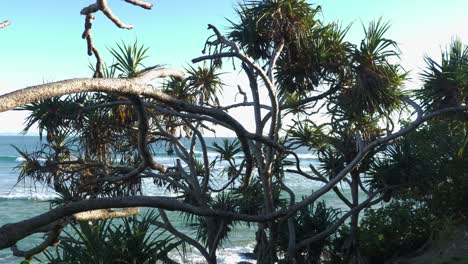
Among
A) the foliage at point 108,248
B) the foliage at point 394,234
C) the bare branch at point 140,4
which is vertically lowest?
the foliage at point 394,234

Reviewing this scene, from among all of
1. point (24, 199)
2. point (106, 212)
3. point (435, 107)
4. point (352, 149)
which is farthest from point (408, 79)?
point (24, 199)

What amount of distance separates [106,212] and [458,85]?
6042 millimetres

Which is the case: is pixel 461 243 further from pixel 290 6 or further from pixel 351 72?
pixel 290 6

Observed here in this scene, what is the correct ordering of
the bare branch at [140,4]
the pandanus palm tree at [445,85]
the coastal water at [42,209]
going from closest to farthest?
the bare branch at [140,4], the pandanus palm tree at [445,85], the coastal water at [42,209]

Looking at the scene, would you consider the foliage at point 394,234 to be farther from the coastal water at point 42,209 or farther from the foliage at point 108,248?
the foliage at point 108,248

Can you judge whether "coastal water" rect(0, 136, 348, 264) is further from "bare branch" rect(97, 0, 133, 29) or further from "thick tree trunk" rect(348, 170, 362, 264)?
"bare branch" rect(97, 0, 133, 29)

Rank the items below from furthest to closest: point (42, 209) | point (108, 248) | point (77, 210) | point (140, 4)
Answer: point (42, 209)
point (108, 248)
point (140, 4)
point (77, 210)

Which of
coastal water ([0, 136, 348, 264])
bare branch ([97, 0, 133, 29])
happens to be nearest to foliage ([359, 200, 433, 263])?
coastal water ([0, 136, 348, 264])

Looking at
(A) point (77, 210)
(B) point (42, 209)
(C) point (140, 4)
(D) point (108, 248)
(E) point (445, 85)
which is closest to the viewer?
(A) point (77, 210)

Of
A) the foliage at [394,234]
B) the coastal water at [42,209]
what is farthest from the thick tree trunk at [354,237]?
the coastal water at [42,209]

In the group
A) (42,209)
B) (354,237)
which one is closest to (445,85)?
(354,237)

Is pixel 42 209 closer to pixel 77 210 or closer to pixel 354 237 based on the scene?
pixel 354 237

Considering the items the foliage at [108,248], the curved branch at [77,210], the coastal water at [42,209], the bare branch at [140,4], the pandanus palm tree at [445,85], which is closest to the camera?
the curved branch at [77,210]

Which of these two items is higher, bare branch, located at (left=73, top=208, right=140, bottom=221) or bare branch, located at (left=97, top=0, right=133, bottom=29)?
bare branch, located at (left=97, top=0, right=133, bottom=29)
